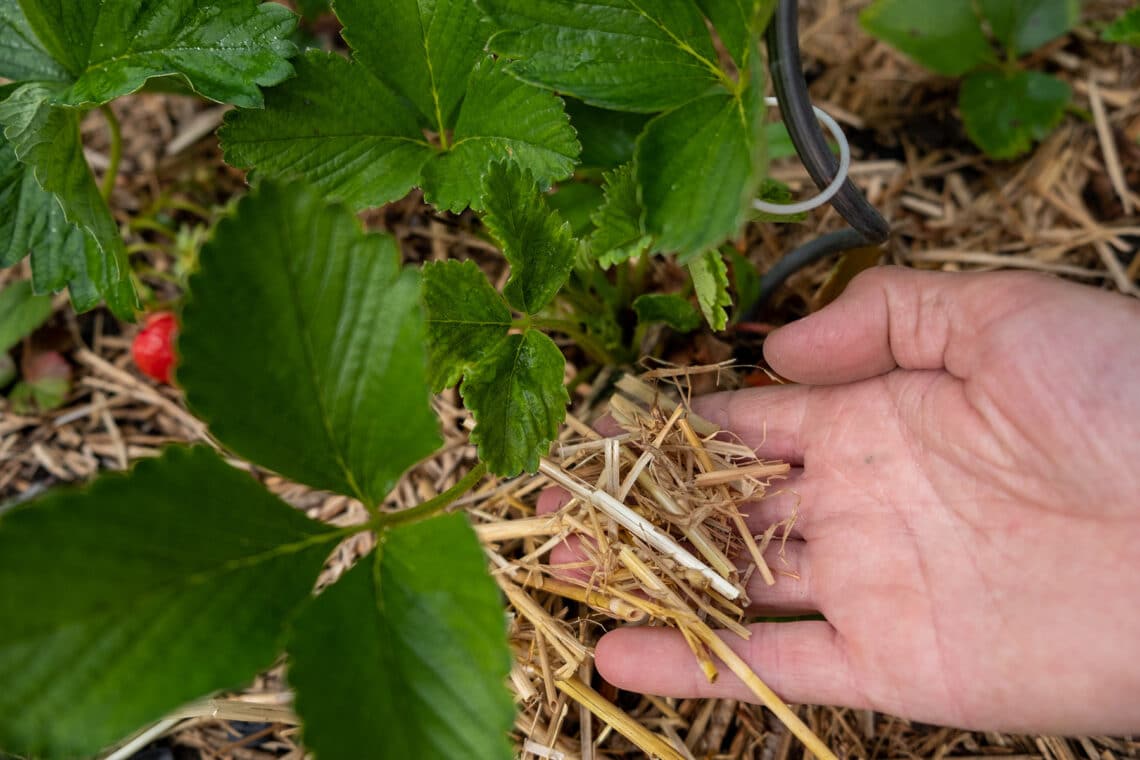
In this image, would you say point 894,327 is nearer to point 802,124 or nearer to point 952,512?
point 952,512

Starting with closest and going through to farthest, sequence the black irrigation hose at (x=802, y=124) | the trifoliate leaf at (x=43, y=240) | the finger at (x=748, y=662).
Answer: the black irrigation hose at (x=802, y=124) < the finger at (x=748, y=662) < the trifoliate leaf at (x=43, y=240)

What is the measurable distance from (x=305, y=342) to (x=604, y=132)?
71cm

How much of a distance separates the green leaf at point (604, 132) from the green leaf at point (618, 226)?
0.23m

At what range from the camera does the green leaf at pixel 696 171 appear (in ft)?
3.75

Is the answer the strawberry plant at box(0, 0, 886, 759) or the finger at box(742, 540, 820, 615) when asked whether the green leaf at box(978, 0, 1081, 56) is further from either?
the finger at box(742, 540, 820, 615)

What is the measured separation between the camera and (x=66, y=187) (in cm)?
144

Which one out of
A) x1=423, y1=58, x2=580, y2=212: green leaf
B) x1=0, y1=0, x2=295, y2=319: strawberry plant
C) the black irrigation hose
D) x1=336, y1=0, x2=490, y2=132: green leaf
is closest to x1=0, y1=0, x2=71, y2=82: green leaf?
x1=0, y1=0, x2=295, y2=319: strawberry plant

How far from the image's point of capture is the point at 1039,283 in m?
1.32

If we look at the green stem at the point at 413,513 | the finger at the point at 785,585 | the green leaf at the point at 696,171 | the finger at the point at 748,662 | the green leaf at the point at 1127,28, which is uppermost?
the green leaf at the point at 1127,28

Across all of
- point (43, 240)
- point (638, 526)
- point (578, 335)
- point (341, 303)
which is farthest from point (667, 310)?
point (43, 240)

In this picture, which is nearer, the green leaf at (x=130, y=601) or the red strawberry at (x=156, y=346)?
the green leaf at (x=130, y=601)

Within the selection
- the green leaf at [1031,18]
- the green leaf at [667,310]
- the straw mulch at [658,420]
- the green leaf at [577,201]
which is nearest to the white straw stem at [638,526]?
the straw mulch at [658,420]

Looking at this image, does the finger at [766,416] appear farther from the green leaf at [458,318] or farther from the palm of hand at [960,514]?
the green leaf at [458,318]

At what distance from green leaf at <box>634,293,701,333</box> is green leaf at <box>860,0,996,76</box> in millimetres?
962
